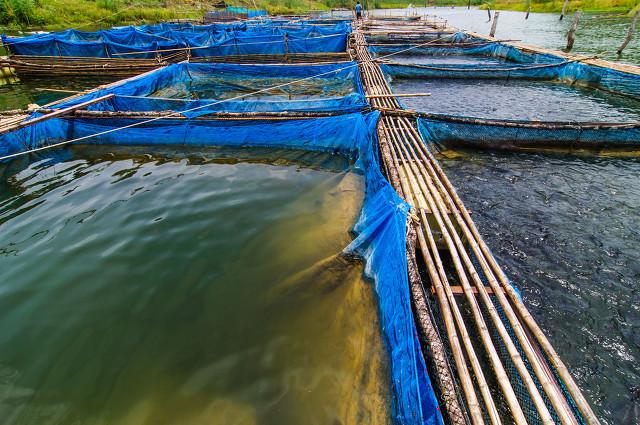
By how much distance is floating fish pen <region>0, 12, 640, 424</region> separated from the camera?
295 centimetres

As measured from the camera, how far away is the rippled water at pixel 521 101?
35.6 feet

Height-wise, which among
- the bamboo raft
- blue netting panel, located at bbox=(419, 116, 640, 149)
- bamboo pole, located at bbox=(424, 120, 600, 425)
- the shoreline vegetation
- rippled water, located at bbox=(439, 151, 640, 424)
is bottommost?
rippled water, located at bbox=(439, 151, 640, 424)

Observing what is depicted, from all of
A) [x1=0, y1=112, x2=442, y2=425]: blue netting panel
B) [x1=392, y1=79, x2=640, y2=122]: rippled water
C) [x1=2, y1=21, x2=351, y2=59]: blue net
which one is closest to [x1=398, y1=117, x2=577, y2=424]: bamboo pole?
[x1=0, y1=112, x2=442, y2=425]: blue netting panel

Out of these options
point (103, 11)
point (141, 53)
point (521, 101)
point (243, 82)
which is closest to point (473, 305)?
point (521, 101)

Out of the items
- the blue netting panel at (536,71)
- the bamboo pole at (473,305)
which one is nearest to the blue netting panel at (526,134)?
the bamboo pole at (473,305)

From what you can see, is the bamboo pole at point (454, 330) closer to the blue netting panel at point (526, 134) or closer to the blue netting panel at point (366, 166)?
the blue netting panel at point (366, 166)

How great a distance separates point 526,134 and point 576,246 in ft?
12.7

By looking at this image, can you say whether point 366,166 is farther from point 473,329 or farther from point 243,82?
point 243,82

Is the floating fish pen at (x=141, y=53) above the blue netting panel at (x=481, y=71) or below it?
above

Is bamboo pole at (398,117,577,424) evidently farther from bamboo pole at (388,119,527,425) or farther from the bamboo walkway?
bamboo pole at (388,119,527,425)

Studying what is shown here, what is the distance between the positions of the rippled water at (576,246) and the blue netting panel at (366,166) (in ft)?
8.04

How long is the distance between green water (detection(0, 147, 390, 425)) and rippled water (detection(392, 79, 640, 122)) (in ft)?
25.6

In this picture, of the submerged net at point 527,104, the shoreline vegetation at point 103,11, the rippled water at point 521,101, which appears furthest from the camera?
the shoreline vegetation at point 103,11

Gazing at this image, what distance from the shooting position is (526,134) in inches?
316
